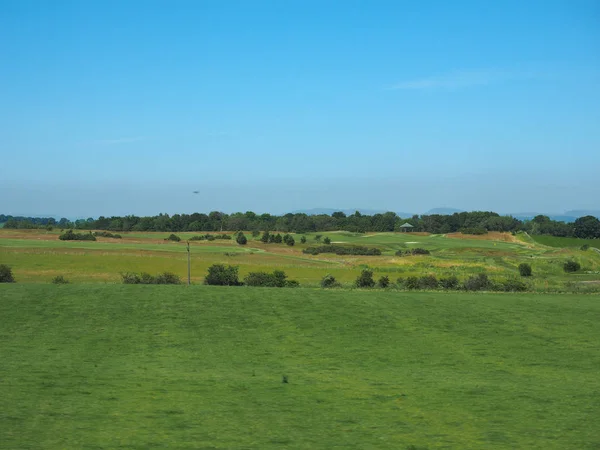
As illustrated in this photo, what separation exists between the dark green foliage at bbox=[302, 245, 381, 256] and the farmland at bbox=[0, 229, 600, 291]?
5.70ft

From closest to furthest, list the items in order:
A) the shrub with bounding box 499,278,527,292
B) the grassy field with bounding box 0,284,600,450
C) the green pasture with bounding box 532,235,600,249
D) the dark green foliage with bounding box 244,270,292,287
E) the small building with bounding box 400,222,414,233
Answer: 1. the grassy field with bounding box 0,284,600,450
2. the shrub with bounding box 499,278,527,292
3. the dark green foliage with bounding box 244,270,292,287
4. the green pasture with bounding box 532,235,600,249
5. the small building with bounding box 400,222,414,233

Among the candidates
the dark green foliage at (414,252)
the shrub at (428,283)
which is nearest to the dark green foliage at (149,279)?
the shrub at (428,283)

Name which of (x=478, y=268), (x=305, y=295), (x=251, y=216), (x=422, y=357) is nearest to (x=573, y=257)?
(x=478, y=268)

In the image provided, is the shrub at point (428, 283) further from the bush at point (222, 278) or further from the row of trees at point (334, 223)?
the row of trees at point (334, 223)

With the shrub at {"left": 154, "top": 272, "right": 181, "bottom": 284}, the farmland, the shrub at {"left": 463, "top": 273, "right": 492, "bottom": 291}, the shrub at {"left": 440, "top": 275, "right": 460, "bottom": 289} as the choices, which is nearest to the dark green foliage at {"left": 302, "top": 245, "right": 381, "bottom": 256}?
the farmland

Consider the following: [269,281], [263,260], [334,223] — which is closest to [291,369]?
[269,281]

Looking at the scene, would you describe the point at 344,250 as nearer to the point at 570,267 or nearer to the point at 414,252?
the point at 414,252

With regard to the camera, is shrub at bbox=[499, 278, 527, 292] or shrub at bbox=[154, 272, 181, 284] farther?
shrub at bbox=[499, 278, 527, 292]

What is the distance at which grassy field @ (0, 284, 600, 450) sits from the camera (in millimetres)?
12586

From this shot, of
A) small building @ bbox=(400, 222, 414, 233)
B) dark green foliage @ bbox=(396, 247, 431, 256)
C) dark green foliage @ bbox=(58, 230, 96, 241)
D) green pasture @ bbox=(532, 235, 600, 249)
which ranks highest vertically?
small building @ bbox=(400, 222, 414, 233)

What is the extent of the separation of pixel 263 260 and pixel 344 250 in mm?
20846

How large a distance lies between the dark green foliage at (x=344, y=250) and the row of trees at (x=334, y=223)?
47.6 m

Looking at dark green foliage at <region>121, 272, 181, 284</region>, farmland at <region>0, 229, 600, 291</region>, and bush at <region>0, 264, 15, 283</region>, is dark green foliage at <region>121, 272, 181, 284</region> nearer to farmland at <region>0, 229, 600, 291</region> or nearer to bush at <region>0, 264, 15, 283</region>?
farmland at <region>0, 229, 600, 291</region>

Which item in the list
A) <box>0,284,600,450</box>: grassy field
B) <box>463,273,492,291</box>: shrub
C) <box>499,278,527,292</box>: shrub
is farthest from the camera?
<box>463,273,492,291</box>: shrub
